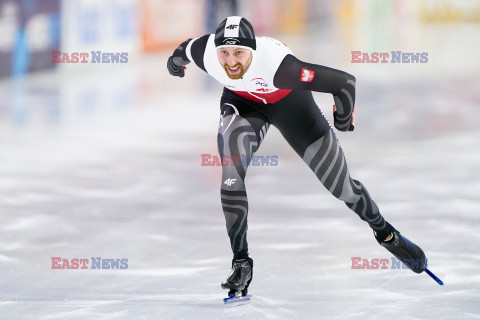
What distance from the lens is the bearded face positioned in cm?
414

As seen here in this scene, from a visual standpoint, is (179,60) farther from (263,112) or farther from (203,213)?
(203,213)

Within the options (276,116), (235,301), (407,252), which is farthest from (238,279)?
(407,252)

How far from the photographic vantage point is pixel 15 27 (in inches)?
478

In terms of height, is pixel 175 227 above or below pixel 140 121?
below

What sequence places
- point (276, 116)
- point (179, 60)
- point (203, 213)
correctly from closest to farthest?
point (276, 116), point (179, 60), point (203, 213)

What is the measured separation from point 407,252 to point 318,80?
3.78 ft

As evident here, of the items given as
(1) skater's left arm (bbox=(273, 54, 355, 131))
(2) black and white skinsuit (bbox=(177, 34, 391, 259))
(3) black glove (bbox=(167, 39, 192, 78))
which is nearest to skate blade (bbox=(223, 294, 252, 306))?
(2) black and white skinsuit (bbox=(177, 34, 391, 259))

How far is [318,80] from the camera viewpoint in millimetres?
4117

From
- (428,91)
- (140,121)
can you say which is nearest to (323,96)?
(428,91)

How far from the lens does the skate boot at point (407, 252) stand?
4660 mm

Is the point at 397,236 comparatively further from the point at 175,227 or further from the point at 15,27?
the point at 15,27

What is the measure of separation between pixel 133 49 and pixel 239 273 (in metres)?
11.2

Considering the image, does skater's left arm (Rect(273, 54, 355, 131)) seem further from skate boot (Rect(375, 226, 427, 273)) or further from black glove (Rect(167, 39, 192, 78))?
skate boot (Rect(375, 226, 427, 273))

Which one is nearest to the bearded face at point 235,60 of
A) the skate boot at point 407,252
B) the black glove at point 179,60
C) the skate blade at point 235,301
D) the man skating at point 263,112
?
the man skating at point 263,112
